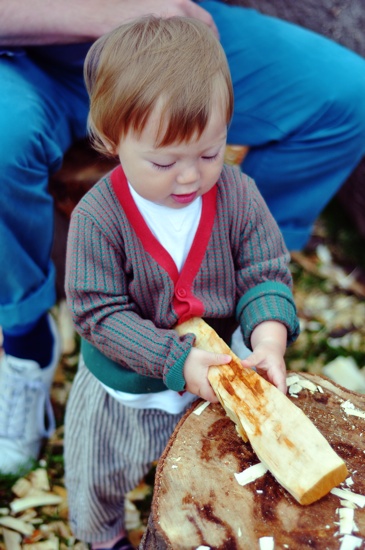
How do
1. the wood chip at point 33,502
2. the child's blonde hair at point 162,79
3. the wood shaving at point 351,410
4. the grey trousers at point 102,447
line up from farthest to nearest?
Answer: the wood chip at point 33,502 < the grey trousers at point 102,447 < the wood shaving at point 351,410 < the child's blonde hair at point 162,79

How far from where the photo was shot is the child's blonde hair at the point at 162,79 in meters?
1.09

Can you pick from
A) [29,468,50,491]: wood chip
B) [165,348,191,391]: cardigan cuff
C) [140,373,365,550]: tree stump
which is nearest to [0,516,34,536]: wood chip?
[29,468,50,491]: wood chip

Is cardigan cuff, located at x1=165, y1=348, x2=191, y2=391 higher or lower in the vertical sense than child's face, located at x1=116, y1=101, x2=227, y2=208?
lower

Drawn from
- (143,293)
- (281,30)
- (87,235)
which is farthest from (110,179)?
(281,30)

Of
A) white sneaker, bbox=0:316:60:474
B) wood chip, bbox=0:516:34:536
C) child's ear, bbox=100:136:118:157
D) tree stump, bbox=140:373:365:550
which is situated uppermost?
child's ear, bbox=100:136:118:157

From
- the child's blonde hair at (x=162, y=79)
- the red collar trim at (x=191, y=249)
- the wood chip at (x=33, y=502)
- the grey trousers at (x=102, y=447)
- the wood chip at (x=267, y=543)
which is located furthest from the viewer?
the wood chip at (x=33, y=502)

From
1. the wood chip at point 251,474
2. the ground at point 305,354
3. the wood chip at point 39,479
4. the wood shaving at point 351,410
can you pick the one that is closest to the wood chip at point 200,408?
the wood chip at point 251,474

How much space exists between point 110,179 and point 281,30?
1.00 m

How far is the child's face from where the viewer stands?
44.6 inches

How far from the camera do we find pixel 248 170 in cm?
210

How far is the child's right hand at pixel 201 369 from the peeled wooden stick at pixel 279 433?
14 millimetres

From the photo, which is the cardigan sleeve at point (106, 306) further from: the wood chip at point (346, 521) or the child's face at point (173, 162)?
the wood chip at point (346, 521)

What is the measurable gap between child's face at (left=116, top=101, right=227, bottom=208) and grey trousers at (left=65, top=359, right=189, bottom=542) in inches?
22.2

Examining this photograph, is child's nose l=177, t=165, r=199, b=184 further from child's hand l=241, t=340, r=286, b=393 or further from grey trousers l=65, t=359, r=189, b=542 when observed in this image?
grey trousers l=65, t=359, r=189, b=542
